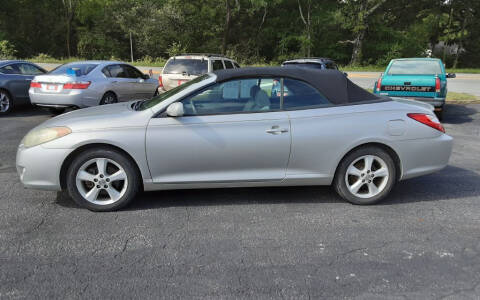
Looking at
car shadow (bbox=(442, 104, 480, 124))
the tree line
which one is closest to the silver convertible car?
car shadow (bbox=(442, 104, 480, 124))

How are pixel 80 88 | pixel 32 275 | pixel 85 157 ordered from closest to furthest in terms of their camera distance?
pixel 32 275 → pixel 85 157 → pixel 80 88

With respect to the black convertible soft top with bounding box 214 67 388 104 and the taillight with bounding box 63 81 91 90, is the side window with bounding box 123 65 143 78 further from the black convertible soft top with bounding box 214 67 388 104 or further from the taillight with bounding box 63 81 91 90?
the black convertible soft top with bounding box 214 67 388 104

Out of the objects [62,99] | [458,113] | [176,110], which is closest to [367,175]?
[176,110]

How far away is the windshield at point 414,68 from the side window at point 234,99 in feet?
24.8

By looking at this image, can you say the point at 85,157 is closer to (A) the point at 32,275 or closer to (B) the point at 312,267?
(A) the point at 32,275

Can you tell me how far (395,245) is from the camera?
3.47 meters

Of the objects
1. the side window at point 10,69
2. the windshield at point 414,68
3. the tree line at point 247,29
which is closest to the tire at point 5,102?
the side window at point 10,69

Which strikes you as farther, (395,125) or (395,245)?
(395,125)

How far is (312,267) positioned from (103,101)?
7.99 meters

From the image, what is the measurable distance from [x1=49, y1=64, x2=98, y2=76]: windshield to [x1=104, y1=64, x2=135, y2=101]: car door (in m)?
0.49

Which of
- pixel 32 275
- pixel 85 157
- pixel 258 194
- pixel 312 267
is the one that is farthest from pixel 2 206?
pixel 312 267

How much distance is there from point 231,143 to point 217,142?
0.15 meters

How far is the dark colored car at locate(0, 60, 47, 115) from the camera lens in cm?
1004

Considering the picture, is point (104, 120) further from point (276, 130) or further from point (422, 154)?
point (422, 154)
